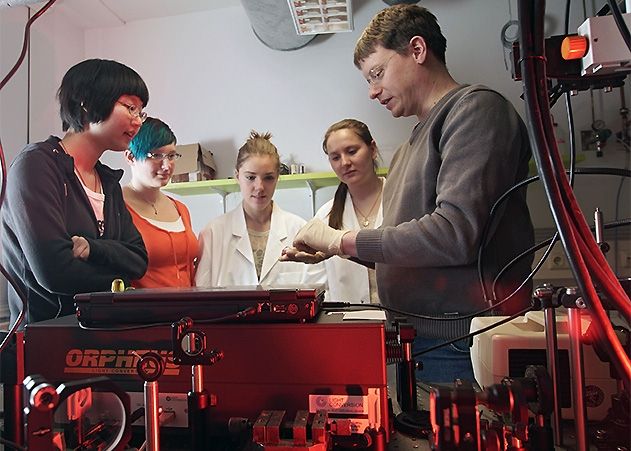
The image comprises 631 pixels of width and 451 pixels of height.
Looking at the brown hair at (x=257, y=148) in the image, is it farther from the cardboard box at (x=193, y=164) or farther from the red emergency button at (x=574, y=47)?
the red emergency button at (x=574, y=47)

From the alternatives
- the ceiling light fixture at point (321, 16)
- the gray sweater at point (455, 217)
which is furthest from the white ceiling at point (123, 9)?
the gray sweater at point (455, 217)

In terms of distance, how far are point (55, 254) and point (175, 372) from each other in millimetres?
600

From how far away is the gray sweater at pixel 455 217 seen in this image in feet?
2.58

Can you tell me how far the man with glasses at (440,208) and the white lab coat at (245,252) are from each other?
25.8 inches

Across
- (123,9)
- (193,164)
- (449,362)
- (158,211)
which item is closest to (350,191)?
A: (193,164)

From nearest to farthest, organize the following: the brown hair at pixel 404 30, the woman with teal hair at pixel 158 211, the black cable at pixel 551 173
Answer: the black cable at pixel 551 173, the brown hair at pixel 404 30, the woman with teal hair at pixel 158 211

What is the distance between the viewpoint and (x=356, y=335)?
41 centimetres

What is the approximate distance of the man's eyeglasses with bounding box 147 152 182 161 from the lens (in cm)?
142

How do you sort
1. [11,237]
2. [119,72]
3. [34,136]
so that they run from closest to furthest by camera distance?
[11,237], [34,136], [119,72]

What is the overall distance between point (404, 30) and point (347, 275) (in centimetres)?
96

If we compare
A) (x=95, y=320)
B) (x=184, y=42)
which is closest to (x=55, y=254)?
(x=95, y=320)

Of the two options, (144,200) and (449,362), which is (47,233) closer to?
(144,200)

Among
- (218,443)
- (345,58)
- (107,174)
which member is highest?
(345,58)

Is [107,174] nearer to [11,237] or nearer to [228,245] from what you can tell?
[11,237]
